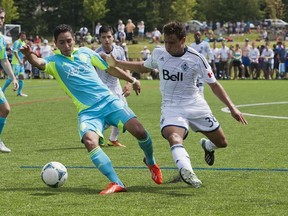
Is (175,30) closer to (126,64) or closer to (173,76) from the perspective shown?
(173,76)

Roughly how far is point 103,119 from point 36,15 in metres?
81.2

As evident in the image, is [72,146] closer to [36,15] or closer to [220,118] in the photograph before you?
[220,118]

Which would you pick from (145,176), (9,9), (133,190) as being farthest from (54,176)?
(9,9)

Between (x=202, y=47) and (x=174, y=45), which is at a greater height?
(x=174, y=45)

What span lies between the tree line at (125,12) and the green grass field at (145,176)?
6567 centimetres

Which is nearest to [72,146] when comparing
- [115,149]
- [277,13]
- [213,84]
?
[115,149]

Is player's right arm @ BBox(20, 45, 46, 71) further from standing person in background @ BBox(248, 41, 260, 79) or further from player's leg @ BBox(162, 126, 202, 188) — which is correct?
standing person in background @ BBox(248, 41, 260, 79)

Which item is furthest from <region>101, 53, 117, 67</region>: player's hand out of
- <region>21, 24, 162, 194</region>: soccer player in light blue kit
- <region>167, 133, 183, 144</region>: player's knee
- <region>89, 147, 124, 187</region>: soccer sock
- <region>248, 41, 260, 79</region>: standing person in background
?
<region>248, 41, 260, 79</region>: standing person in background

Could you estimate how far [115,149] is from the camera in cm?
1240

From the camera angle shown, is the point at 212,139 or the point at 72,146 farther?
the point at 72,146

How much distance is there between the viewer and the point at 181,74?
8.77 m

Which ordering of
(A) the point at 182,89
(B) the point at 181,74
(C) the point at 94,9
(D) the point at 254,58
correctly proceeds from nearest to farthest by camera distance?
(B) the point at 181,74 → (A) the point at 182,89 → (D) the point at 254,58 → (C) the point at 94,9

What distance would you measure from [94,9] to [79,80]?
72183 millimetres

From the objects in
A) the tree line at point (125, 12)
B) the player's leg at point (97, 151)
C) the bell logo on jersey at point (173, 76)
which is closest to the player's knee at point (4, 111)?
the player's leg at point (97, 151)
